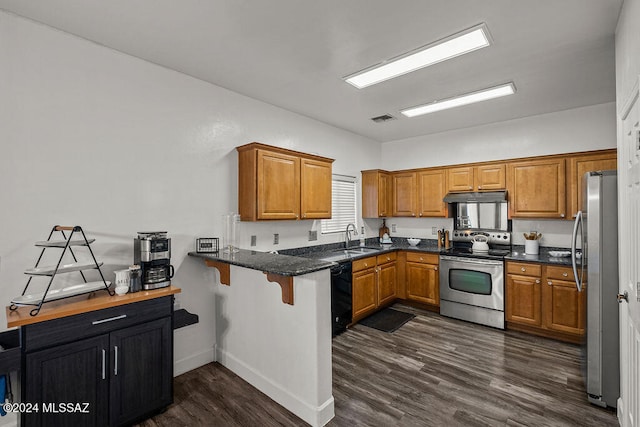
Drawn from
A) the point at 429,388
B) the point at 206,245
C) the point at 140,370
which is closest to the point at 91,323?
the point at 140,370

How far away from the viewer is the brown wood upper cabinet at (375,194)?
5.25 m

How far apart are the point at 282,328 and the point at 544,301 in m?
3.32

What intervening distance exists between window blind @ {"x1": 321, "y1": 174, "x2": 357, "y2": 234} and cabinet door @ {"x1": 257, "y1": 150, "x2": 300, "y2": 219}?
1.12m

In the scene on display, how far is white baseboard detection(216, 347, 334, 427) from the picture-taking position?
2242 mm

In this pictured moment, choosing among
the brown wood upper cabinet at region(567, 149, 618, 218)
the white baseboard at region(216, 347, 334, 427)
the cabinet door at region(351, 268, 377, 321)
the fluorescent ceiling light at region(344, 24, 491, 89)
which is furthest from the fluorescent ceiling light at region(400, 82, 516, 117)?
the white baseboard at region(216, 347, 334, 427)

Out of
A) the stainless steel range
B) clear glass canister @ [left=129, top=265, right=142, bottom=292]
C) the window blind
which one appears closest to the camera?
clear glass canister @ [left=129, top=265, right=142, bottom=292]

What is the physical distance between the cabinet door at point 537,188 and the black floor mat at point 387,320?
7.03 feet

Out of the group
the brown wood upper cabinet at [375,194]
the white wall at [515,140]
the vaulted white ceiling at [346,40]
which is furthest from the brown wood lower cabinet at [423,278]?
the vaulted white ceiling at [346,40]

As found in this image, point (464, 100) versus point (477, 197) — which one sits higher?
point (464, 100)

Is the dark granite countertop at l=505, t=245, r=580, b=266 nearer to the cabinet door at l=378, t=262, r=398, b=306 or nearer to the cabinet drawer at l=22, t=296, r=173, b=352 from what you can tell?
the cabinet door at l=378, t=262, r=398, b=306

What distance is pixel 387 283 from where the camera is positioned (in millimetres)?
4793

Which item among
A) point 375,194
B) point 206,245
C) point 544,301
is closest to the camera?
point 206,245

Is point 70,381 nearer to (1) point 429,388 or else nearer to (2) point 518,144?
(1) point 429,388

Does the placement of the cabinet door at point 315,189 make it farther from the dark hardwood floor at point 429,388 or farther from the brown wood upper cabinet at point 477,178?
the brown wood upper cabinet at point 477,178
